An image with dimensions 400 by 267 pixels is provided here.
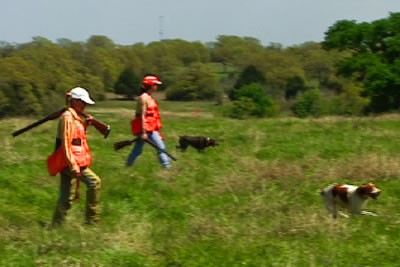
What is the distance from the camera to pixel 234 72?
8269 centimetres

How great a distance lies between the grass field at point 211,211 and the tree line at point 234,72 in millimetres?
26376

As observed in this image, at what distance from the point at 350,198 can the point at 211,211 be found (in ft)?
5.69

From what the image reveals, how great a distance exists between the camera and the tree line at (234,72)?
48.5 m

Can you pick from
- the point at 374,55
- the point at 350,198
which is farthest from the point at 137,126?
the point at 374,55

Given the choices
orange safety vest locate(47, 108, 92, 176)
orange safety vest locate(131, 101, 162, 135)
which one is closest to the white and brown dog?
orange safety vest locate(47, 108, 92, 176)

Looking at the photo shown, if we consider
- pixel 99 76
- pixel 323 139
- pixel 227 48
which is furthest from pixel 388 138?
pixel 227 48

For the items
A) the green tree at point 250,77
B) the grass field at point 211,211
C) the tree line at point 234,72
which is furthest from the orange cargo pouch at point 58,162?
the green tree at point 250,77

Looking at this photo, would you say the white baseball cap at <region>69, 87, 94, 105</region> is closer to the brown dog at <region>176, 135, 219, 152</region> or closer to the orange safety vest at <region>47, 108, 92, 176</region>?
the orange safety vest at <region>47, 108, 92, 176</region>

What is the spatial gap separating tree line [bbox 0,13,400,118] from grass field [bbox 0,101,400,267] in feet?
86.5

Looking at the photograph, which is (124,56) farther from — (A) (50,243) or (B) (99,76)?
(A) (50,243)

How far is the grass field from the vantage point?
6.54 metres

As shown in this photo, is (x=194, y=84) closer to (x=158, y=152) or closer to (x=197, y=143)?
(x=197, y=143)

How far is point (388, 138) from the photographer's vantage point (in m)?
16.8

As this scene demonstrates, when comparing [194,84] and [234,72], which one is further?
[234,72]
